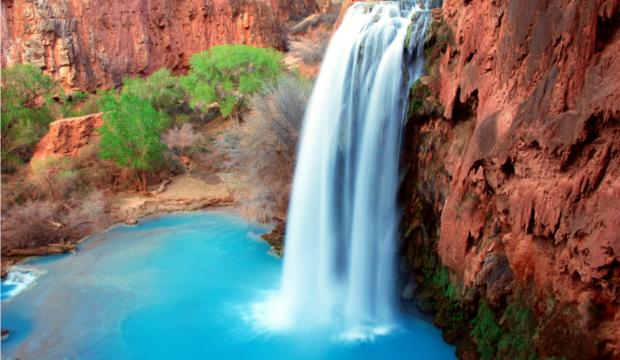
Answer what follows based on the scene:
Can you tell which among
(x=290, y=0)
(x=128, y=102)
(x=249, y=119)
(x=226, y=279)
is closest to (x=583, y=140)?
(x=226, y=279)

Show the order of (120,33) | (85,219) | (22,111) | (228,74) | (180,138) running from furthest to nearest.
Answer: (120,33) < (228,74) < (180,138) < (22,111) < (85,219)

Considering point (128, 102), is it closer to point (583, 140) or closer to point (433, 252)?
point (433, 252)

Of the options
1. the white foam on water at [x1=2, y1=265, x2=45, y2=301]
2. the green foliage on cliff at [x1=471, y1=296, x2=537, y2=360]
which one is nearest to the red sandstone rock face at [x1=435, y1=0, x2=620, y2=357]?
the green foliage on cliff at [x1=471, y1=296, x2=537, y2=360]

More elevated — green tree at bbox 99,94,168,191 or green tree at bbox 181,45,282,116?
green tree at bbox 181,45,282,116

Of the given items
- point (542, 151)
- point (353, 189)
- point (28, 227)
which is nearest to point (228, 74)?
point (28, 227)

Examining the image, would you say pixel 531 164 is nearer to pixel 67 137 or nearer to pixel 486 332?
pixel 486 332

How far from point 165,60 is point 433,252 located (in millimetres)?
24000

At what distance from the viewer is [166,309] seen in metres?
11.0

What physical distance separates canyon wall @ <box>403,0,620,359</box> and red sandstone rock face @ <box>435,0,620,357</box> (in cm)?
2

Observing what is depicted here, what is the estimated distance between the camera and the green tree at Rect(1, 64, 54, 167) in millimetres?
19625

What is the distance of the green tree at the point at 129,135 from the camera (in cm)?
1902

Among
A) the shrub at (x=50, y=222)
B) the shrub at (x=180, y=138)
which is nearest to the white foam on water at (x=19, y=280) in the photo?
the shrub at (x=50, y=222)

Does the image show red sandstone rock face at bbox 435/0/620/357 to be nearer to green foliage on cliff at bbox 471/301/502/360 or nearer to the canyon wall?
the canyon wall

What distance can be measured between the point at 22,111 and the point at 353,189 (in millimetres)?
17029
